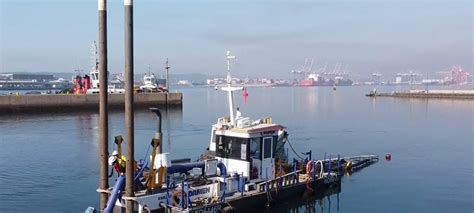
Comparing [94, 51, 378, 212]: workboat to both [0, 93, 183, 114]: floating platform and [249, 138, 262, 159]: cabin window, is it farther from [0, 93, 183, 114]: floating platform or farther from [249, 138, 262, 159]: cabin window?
[0, 93, 183, 114]: floating platform

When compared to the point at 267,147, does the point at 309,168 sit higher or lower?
lower

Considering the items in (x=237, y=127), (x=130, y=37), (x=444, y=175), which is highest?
(x=130, y=37)

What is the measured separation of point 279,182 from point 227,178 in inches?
109

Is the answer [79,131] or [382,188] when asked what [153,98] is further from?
[382,188]

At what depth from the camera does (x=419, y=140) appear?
47438mm

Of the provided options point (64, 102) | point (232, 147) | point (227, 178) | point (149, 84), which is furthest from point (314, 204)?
point (149, 84)

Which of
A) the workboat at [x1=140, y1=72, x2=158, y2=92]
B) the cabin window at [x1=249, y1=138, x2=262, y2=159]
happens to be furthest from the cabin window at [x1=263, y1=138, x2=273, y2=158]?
the workboat at [x1=140, y1=72, x2=158, y2=92]

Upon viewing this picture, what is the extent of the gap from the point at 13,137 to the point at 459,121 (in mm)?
52964

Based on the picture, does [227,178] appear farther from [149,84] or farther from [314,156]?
[149,84]

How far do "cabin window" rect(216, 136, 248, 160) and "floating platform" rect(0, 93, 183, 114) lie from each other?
45.8m

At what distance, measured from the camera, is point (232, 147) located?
63.8 ft

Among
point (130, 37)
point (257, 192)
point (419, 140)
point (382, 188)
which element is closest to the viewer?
point (130, 37)

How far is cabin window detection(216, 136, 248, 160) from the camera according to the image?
19188mm

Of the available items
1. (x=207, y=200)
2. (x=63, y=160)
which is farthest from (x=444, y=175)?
(x=63, y=160)
